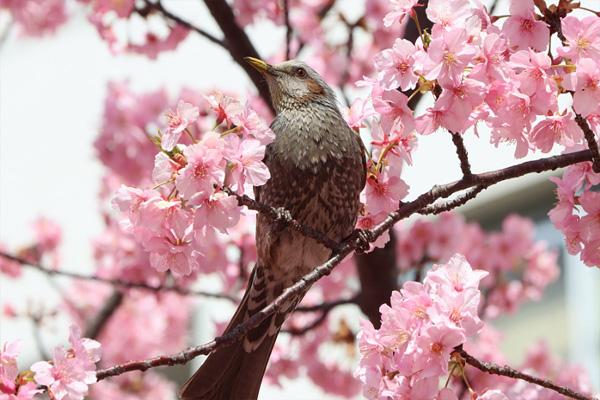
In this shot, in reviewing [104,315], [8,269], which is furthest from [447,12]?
[8,269]

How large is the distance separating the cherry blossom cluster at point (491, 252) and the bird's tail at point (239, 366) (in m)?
1.26

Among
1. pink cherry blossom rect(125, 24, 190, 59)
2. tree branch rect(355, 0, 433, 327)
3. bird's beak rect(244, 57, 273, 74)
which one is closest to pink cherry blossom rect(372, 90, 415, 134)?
bird's beak rect(244, 57, 273, 74)

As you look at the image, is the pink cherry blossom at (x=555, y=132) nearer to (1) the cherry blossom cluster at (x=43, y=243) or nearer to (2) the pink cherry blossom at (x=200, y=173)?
(2) the pink cherry blossom at (x=200, y=173)

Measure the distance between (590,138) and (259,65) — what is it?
1.15 m

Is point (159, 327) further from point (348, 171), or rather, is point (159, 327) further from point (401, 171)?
point (401, 171)

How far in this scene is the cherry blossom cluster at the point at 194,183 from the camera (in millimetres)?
1655

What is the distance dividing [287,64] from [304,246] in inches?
25.5

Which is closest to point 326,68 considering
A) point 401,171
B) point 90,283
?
point 90,283

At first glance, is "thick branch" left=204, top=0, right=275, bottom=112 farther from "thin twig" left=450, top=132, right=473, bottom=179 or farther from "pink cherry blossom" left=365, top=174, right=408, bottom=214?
"thin twig" left=450, top=132, right=473, bottom=179

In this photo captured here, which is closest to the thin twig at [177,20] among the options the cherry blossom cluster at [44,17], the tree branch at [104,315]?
the tree branch at [104,315]

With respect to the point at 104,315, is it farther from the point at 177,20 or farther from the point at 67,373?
the point at 67,373

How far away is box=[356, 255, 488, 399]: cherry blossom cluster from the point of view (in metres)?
1.64

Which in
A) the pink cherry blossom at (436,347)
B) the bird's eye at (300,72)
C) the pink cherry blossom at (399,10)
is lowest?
the pink cherry blossom at (436,347)

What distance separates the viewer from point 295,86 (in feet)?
9.05
